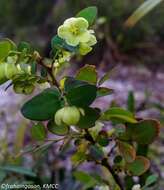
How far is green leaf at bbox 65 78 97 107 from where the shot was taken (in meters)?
0.53

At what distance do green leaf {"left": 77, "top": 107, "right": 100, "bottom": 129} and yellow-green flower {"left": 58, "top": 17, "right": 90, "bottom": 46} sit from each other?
0.08 m

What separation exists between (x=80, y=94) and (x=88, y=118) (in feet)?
0.12

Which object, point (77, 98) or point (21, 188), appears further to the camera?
point (21, 188)

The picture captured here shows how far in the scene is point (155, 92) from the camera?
98.3 inches

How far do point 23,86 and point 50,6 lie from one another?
294 centimetres

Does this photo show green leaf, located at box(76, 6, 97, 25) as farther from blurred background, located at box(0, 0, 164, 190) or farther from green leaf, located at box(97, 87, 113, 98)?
blurred background, located at box(0, 0, 164, 190)

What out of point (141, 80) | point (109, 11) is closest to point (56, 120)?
point (141, 80)

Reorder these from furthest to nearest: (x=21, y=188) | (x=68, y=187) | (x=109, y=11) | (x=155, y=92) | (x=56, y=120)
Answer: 1. (x=109, y=11)
2. (x=155, y=92)
3. (x=68, y=187)
4. (x=21, y=188)
5. (x=56, y=120)

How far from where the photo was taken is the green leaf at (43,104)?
1.78ft

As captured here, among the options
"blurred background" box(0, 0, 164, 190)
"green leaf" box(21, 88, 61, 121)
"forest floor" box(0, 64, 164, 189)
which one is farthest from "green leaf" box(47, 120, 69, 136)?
"blurred background" box(0, 0, 164, 190)

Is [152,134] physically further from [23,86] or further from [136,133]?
[23,86]

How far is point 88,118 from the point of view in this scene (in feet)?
1.82

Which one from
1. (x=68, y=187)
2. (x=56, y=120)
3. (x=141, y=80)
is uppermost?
(x=56, y=120)

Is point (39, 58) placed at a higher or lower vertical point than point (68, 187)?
higher
